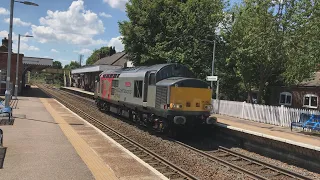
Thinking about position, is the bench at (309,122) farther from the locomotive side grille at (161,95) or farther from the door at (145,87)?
the door at (145,87)

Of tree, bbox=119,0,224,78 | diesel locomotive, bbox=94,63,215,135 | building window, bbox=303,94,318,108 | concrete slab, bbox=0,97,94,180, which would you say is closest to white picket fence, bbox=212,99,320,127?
tree, bbox=119,0,224,78

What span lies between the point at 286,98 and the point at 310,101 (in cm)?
261

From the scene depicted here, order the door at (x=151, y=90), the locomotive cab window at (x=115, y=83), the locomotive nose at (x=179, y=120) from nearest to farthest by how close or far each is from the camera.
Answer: the locomotive nose at (x=179, y=120), the door at (x=151, y=90), the locomotive cab window at (x=115, y=83)

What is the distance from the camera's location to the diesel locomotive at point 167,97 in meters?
13.7

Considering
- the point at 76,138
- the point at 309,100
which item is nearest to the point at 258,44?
the point at 309,100

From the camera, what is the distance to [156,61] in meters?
29.8

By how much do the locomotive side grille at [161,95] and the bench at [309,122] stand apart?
7148mm

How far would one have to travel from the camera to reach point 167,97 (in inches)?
539

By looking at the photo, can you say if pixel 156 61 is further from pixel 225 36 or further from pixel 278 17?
pixel 278 17

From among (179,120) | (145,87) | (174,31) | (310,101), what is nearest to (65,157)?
(179,120)

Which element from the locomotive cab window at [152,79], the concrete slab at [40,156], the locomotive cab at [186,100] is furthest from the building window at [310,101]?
the concrete slab at [40,156]

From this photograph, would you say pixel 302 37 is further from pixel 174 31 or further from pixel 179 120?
pixel 174 31

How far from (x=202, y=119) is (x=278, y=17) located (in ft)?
36.7

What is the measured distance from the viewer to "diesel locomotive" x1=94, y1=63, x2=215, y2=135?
13.7 m
